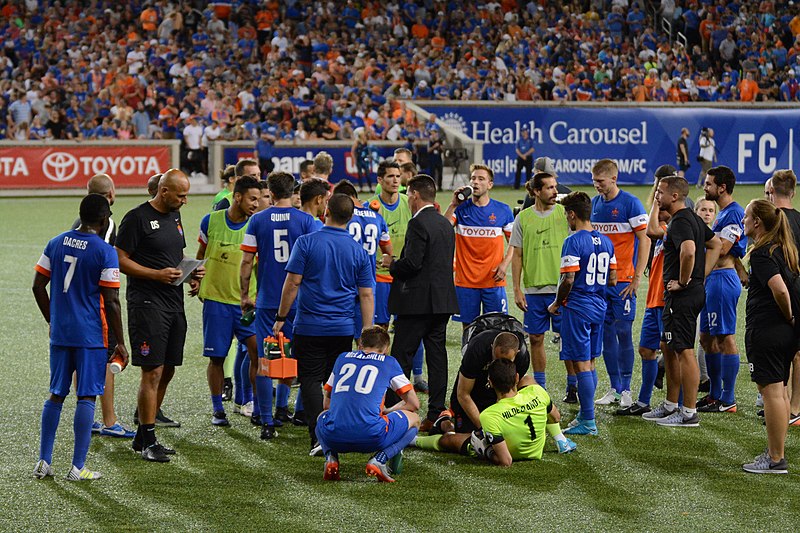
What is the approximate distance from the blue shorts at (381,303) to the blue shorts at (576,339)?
2295 mm

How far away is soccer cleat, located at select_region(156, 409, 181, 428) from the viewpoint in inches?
358

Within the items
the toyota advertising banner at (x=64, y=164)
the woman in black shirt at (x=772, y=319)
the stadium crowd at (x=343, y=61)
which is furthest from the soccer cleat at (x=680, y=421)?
the toyota advertising banner at (x=64, y=164)

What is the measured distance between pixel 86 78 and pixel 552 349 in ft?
72.6

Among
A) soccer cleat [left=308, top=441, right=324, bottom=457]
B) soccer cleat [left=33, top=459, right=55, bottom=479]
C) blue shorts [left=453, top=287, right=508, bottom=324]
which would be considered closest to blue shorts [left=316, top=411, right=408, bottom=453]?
soccer cleat [left=308, top=441, right=324, bottom=457]

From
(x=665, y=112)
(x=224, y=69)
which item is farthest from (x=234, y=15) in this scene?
(x=665, y=112)

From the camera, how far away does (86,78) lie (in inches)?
1236

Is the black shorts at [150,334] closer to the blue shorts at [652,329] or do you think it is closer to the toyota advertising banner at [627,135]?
the blue shorts at [652,329]

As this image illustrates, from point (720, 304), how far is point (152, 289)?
14.9ft

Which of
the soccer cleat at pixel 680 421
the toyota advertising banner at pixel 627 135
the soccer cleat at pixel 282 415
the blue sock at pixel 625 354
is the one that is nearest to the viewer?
the soccer cleat at pixel 680 421

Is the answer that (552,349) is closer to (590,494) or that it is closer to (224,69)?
(590,494)

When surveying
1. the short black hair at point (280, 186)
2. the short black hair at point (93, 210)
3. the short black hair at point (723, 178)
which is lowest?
the short black hair at point (93, 210)

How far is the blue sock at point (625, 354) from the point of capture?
998 centimetres

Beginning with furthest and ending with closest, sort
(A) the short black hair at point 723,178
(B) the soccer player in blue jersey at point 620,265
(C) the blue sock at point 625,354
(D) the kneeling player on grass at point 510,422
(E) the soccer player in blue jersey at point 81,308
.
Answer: (C) the blue sock at point 625,354
(B) the soccer player in blue jersey at point 620,265
(A) the short black hair at point 723,178
(D) the kneeling player on grass at point 510,422
(E) the soccer player in blue jersey at point 81,308

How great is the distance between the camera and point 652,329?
9.59 m
